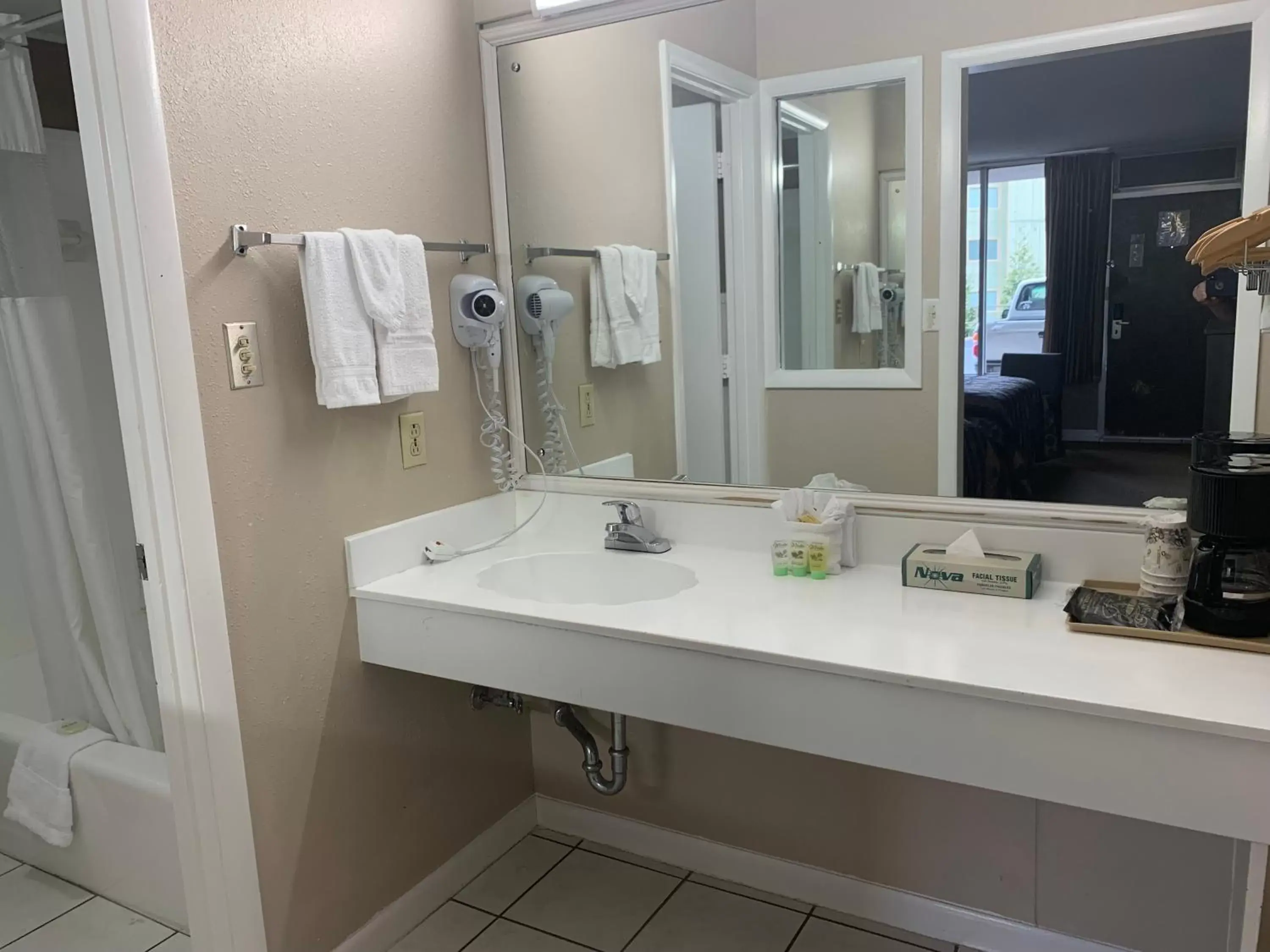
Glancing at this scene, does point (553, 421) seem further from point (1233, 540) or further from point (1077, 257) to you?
point (1233, 540)

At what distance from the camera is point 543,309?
6.82 ft

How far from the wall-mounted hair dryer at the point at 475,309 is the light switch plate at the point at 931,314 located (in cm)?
84

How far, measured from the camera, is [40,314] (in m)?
2.03

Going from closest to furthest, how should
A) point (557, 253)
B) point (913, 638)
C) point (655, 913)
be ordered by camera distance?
point (913, 638) → point (655, 913) → point (557, 253)

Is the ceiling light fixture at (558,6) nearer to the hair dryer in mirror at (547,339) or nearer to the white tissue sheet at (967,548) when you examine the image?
the hair dryer in mirror at (547,339)

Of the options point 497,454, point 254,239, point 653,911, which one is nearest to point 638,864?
point 653,911

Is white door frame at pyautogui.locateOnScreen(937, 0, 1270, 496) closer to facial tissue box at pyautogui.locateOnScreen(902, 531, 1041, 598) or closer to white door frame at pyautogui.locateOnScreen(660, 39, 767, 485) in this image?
facial tissue box at pyautogui.locateOnScreen(902, 531, 1041, 598)

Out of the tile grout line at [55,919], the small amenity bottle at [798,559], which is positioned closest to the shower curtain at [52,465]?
the tile grout line at [55,919]

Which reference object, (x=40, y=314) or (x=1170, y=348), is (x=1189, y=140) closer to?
(x=1170, y=348)

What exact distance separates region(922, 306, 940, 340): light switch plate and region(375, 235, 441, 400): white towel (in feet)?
3.00

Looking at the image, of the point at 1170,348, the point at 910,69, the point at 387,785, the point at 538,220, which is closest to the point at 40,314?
the point at 538,220

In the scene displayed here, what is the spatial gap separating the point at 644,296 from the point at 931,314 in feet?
2.00

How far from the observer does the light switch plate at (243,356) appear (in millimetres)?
1523

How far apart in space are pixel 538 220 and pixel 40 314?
1089mm
